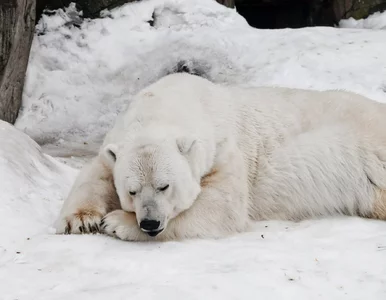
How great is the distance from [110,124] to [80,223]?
381 centimetres

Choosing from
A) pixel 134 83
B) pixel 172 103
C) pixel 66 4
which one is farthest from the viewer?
pixel 66 4

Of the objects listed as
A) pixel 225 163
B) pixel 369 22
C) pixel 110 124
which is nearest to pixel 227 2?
pixel 369 22

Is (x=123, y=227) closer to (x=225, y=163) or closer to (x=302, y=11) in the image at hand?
(x=225, y=163)

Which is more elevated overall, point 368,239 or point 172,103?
point 172,103

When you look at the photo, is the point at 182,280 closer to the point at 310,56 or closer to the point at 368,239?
the point at 368,239

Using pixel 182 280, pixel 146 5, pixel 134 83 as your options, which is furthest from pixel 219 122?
pixel 146 5

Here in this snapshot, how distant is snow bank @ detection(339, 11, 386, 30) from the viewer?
31.0ft

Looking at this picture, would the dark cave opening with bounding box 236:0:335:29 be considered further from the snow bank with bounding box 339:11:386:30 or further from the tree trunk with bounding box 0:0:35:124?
the tree trunk with bounding box 0:0:35:124

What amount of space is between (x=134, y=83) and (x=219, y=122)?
3695 mm

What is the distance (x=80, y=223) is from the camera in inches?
156

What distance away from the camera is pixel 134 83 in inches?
320

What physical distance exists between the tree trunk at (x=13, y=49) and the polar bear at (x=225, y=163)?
2.76 m

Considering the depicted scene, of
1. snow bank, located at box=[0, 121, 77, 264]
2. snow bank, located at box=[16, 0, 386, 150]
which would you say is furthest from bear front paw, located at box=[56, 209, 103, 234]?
snow bank, located at box=[16, 0, 386, 150]

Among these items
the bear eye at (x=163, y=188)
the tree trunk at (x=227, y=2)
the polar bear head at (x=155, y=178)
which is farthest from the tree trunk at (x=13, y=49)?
the bear eye at (x=163, y=188)
